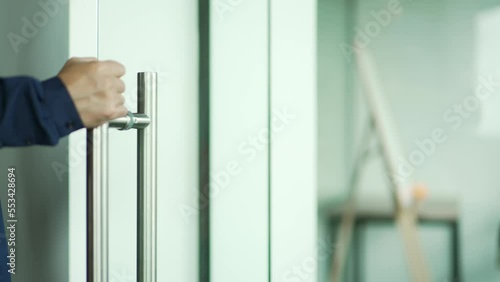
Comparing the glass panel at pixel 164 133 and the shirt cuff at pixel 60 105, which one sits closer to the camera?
the shirt cuff at pixel 60 105

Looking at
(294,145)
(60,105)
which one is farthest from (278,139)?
(60,105)

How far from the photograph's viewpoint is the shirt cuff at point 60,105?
657mm

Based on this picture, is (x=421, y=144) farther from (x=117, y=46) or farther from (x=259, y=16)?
(x=117, y=46)

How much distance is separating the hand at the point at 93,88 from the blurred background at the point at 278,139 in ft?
0.76

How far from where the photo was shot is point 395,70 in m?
0.73

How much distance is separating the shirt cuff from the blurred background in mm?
275

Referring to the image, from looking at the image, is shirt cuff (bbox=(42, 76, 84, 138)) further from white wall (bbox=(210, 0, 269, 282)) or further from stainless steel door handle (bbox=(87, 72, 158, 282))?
white wall (bbox=(210, 0, 269, 282))

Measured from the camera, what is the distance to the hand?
0.67 meters

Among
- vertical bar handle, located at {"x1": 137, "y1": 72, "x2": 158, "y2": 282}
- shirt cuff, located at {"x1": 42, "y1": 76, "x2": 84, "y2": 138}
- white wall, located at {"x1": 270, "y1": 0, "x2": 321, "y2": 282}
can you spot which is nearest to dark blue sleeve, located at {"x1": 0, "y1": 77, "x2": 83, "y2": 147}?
shirt cuff, located at {"x1": 42, "y1": 76, "x2": 84, "y2": 138}

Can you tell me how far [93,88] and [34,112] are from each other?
0.21 ft

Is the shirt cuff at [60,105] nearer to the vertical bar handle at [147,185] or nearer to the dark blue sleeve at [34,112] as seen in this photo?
the dark blue sleeve at [34,112]

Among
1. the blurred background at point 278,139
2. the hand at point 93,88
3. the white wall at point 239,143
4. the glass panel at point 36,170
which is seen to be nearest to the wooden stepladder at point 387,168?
the blurred background at point 278,139

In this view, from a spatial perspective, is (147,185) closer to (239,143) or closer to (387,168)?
(239,143)

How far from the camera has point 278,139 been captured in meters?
0.84
